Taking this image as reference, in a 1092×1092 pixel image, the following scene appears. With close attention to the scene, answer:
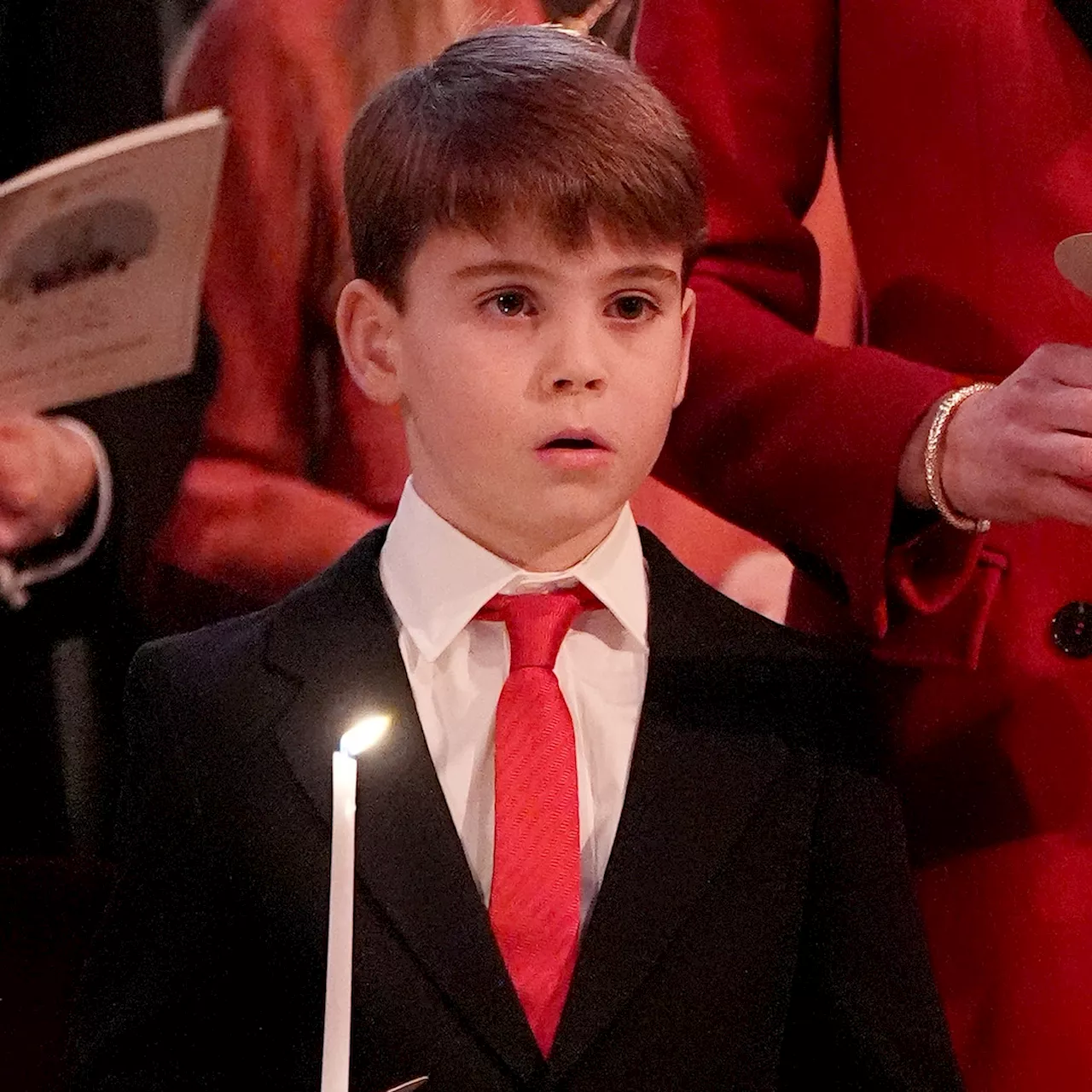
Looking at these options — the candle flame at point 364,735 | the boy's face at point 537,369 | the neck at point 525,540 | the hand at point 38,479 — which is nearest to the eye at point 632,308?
the boy's face at point 537,369

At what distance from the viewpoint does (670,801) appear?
71cm

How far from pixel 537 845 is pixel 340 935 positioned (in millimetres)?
144

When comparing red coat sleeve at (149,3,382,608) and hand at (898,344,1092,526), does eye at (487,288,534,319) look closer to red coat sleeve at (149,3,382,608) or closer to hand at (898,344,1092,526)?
hand at (898,344,1092,526)

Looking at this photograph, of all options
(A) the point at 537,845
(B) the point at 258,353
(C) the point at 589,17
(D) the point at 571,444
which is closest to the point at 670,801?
(A) the point at 537,845

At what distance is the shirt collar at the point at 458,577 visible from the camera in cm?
72

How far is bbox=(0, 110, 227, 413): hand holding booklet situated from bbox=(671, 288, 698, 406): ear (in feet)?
1.43

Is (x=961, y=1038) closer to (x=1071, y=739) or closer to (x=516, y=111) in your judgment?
(x=1071, y=739)

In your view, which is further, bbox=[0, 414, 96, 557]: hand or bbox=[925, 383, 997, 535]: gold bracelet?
bbox=[0, 414, 96, 557]: hand

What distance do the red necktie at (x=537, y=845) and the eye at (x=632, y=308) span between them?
17 centimetres

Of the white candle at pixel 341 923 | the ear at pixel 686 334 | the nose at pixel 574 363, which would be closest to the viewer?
the white candle at pixel 341 923

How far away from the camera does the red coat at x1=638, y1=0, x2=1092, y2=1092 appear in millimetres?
709

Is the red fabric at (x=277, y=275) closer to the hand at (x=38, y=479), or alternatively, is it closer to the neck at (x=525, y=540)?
the hand at (x=38, y=479)

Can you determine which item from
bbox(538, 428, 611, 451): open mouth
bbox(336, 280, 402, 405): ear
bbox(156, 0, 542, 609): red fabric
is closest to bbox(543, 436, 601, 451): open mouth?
bbox(538, 428, 611, 451): open mouth

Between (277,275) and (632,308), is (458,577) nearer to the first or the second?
(632,308)
